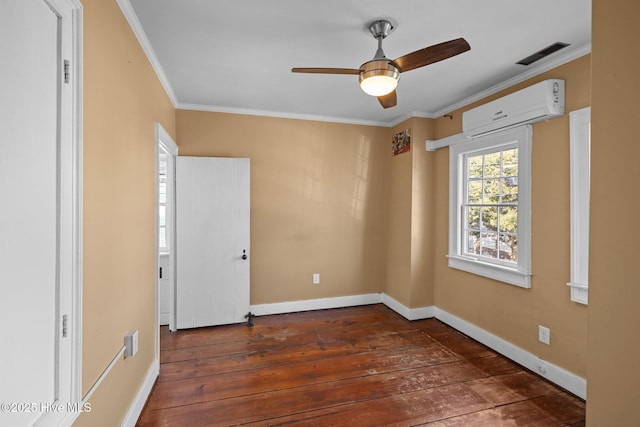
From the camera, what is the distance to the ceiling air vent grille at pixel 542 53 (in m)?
2.19

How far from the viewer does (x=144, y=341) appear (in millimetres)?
2246

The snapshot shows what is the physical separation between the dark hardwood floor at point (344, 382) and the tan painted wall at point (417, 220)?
0.51m

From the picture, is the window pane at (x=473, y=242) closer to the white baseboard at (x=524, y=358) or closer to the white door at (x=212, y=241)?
the white baseboard at (x=524, y=358)

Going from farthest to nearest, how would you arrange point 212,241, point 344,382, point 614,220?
point 212,241, point 344,382, point 614,220

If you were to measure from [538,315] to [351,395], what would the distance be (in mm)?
1714

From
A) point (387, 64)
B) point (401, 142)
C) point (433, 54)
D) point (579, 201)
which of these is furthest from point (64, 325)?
point (401, 142)

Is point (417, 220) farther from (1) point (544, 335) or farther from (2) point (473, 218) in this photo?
(1) point (544, 335)

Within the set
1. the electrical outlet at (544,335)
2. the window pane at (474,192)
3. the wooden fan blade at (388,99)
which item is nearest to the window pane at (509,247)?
the window pane at (474,192)

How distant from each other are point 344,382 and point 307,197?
2245mm

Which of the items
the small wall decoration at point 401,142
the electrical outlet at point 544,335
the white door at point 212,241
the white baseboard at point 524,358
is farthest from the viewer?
the small wall decoration at point 401,142

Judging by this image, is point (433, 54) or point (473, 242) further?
point (473, 242)

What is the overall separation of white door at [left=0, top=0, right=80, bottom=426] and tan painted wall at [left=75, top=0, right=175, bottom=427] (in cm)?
17

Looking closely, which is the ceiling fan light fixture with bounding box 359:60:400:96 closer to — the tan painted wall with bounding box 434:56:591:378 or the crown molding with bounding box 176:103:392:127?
the tan painted wall with bounding box 434:56:591:378

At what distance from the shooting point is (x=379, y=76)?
1810mm
